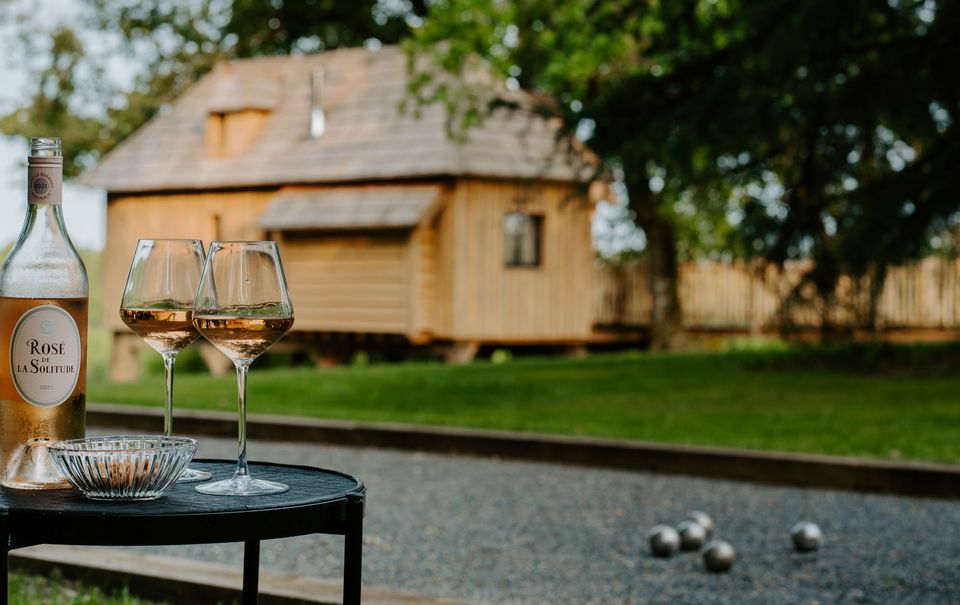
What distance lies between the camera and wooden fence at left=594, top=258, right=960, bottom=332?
24.0 metres

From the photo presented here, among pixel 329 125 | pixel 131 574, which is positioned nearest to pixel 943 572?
pixel 131 574

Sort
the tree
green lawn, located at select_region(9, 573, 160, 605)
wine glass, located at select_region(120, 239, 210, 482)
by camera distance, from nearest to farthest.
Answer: wine glass, located at select_region(120, 239, 210, 482), green lawn, located at select_region(9, 573, 160, 605), the tree

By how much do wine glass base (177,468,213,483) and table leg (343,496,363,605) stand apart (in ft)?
1.16

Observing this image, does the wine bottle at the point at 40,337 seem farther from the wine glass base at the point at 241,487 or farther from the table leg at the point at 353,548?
the table leg at the point at 353,548

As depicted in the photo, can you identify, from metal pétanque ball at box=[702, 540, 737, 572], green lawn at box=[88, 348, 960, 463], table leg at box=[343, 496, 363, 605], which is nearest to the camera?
table leg at box=[343, 496, 363, 605]

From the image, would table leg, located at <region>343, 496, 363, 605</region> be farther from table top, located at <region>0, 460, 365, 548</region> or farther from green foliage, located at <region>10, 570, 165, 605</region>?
green foliage, located at <region>10, 570, 165, 605</region>

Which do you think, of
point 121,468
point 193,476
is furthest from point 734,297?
point 121,468

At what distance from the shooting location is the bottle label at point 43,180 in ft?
7.39

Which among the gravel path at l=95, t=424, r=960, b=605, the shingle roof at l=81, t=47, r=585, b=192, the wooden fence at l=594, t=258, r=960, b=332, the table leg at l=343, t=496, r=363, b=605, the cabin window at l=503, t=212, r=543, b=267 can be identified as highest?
the shingle roof at l=81, t=47, r=585, b=192

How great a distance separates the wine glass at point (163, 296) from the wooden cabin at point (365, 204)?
18710 mm

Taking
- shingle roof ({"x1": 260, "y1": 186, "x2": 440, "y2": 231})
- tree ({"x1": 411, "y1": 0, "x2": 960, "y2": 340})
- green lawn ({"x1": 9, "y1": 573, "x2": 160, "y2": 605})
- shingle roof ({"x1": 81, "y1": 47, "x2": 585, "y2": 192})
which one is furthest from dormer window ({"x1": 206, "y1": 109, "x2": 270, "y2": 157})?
green lawn ({"x1": 9, "y1": 573, "x2": 160, "y2": 605})

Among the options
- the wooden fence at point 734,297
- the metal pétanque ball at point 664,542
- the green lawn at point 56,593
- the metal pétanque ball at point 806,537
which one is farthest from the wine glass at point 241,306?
the wooden fence at point 734,297

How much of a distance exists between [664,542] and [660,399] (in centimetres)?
706

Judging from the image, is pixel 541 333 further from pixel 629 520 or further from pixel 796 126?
pixel 629 520
